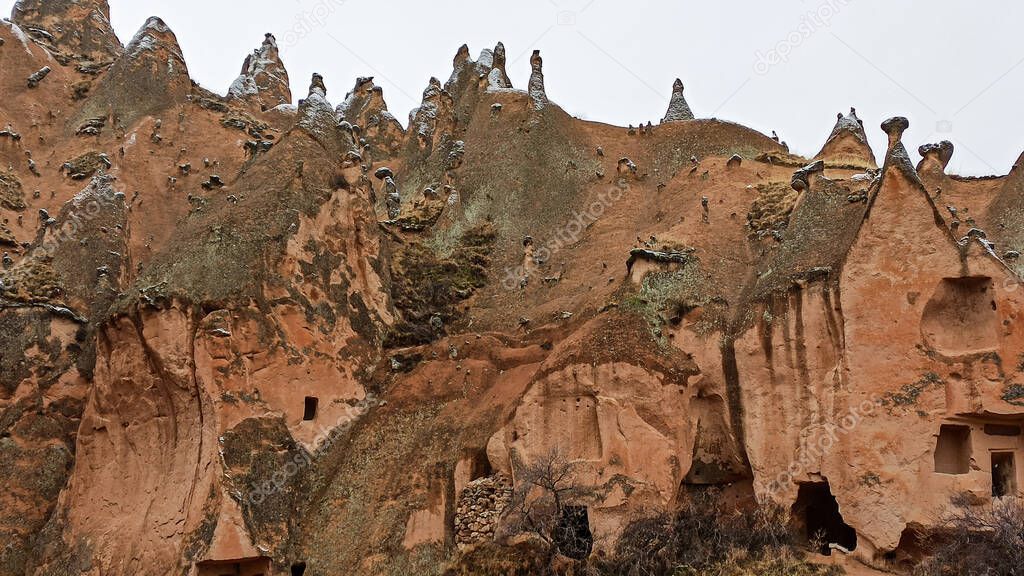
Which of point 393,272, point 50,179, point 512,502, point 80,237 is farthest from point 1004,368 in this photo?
point 50,179

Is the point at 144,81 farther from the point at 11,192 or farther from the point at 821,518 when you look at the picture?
the point at 821,518

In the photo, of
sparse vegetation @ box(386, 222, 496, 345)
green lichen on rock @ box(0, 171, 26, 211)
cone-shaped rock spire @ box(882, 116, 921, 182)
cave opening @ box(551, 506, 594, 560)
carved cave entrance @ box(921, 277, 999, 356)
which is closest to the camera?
cave opening @ box(551, 506, 594, 560)

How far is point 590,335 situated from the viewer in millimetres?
22250

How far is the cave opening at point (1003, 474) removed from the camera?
1950cm

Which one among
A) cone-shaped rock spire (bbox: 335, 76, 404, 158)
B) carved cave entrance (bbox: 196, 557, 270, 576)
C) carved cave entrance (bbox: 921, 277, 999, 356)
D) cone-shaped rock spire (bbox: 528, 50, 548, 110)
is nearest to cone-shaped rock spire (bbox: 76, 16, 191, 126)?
cone-shaped rock spire (bbox: 335, 76, 404, 158)

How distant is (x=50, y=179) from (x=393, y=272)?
15.3m

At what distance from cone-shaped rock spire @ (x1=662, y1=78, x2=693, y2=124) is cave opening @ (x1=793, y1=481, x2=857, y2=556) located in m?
19.3

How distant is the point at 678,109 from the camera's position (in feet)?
125

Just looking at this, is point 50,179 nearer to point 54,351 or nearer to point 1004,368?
point 54,351

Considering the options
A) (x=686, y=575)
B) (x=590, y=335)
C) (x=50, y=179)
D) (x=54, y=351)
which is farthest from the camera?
(x=50, y=179)

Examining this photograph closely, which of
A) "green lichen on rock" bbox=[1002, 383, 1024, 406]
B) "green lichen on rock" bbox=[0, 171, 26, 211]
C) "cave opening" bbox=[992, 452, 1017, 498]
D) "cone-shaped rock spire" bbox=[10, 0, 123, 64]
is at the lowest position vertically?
"cave opening" bbox=[992, 452, 1017, 498]

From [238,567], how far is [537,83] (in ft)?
71.7

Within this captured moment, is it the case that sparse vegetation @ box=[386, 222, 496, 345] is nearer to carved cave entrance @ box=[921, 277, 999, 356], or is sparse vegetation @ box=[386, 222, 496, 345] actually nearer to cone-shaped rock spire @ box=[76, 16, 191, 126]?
carved cave entrance @ box=[921, 277, 999, 356]

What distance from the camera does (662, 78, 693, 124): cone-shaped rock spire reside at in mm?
37875
